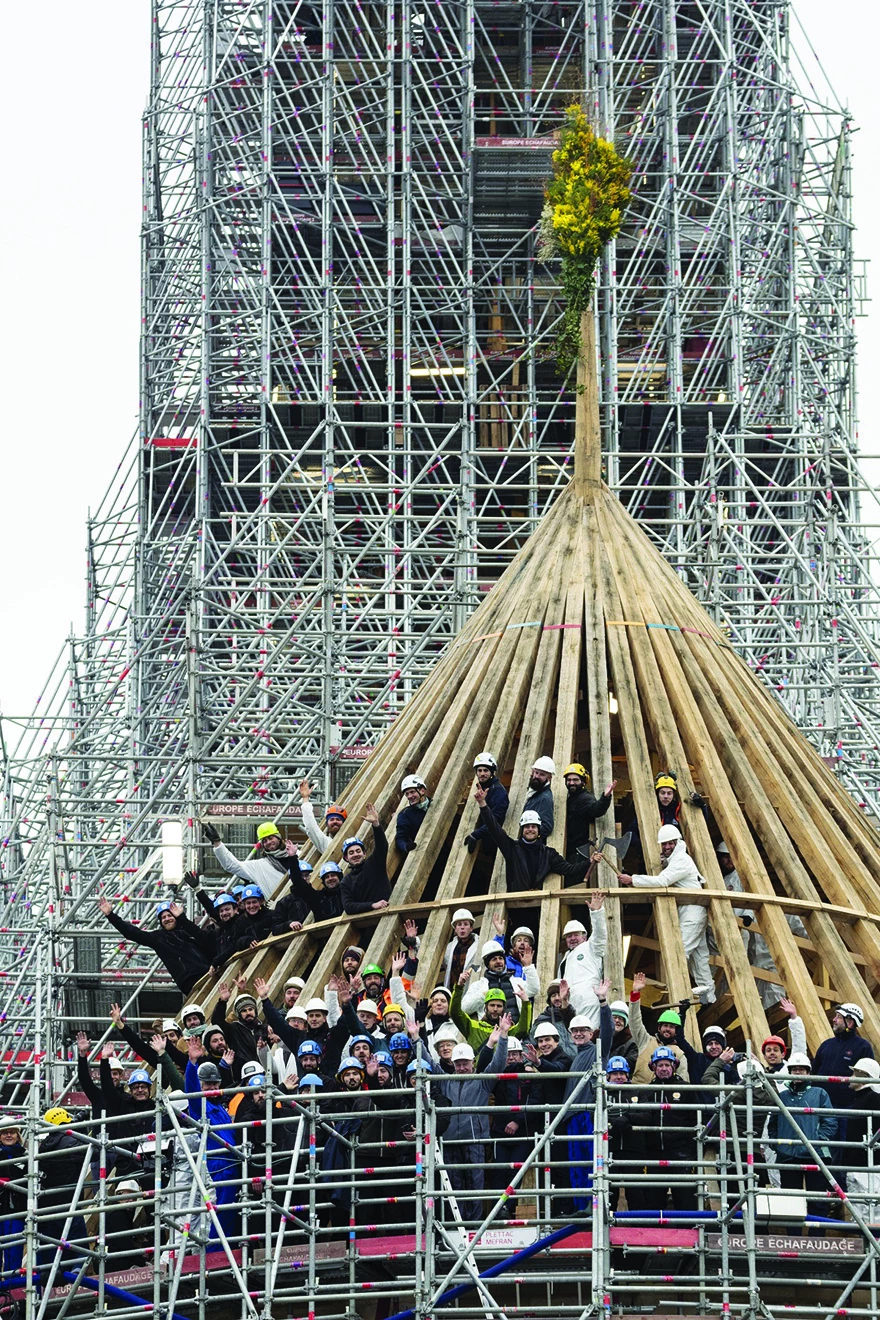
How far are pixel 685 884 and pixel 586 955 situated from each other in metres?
2.34

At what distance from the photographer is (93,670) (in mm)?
61406

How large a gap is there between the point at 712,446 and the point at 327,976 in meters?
20.8

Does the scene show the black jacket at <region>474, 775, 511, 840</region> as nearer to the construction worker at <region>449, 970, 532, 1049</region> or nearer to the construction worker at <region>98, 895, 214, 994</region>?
the construction worker at <region>449, 970, 532, 1049</region>

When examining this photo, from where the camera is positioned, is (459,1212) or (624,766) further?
(624,766)

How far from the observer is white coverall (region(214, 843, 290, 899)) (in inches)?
1597

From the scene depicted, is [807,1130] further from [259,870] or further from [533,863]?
[259,870]

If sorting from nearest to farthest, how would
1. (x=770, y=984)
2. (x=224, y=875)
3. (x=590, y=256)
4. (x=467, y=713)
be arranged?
(x=770, y=984), (x=467, y=713), (x=590, y=256), (x=224, y=875)

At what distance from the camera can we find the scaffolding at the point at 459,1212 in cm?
3147

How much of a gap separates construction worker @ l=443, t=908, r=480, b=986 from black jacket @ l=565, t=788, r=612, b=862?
4.80 ft

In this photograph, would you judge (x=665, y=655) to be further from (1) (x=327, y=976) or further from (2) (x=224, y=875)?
(2) (x=224, y=875)

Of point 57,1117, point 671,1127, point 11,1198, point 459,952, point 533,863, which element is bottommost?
point 11,1198

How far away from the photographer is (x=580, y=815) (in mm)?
37469

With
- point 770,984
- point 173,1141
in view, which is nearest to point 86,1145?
point 173,1141

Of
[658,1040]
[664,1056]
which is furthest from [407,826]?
[664,1056]
